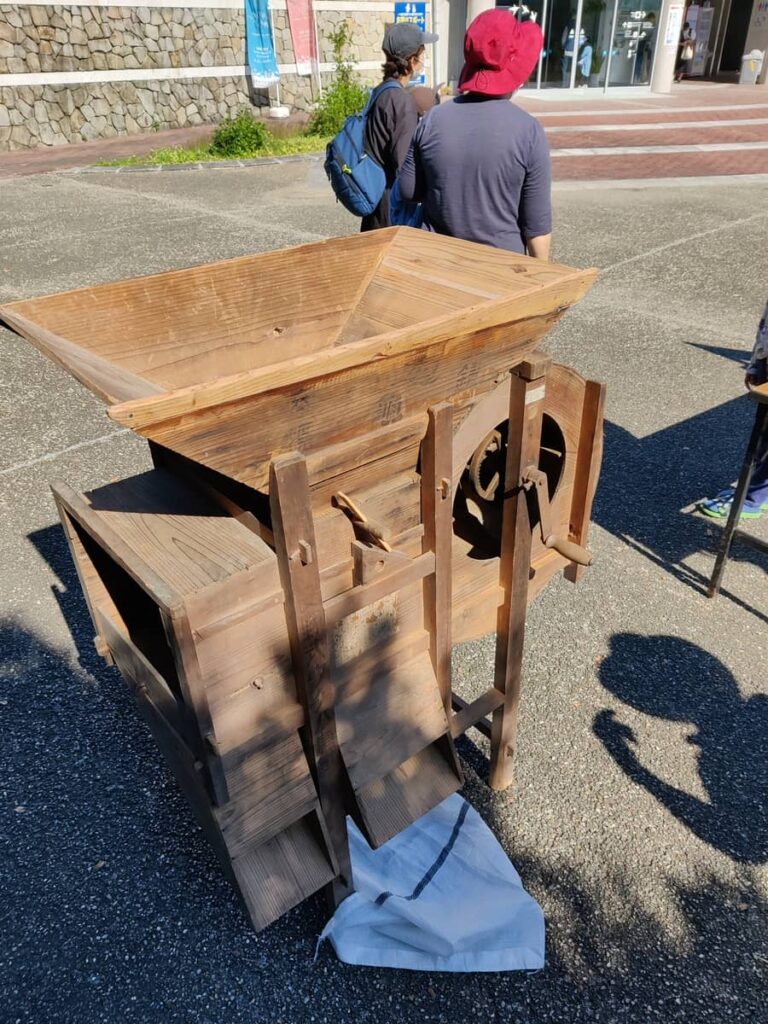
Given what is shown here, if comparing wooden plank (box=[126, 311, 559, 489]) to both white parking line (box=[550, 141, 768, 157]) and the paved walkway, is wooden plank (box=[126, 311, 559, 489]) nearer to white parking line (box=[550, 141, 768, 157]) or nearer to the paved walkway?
the paved walkway

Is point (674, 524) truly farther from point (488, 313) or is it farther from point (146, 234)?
point (146, 234)

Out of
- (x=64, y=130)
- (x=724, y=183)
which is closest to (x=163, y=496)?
(x=724, y=183)

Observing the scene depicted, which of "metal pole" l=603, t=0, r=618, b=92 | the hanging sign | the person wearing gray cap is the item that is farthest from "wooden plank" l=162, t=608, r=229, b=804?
"metal pole" l=603, t=0, r=618, b=92

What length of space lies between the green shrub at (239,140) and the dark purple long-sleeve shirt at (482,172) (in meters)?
11.9

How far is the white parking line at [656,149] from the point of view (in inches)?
508

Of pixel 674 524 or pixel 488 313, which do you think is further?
pixel 674 524

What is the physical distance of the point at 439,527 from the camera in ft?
5.86

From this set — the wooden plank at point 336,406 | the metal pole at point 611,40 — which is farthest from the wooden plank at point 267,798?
the metal pole at point 611,40

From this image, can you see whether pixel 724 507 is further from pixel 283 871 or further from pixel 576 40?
pixel 576 40

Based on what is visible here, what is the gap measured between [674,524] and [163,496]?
2.72 m

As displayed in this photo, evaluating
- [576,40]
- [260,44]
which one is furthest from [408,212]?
[576,40]

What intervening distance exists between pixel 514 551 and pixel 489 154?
1.77m

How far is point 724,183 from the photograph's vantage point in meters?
10.9

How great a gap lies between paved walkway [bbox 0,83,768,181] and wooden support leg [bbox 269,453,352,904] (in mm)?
11515
